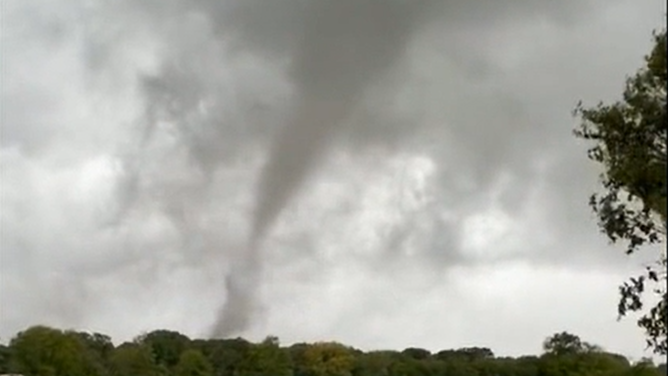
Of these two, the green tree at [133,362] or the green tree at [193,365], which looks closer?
the green tree at [133,362]

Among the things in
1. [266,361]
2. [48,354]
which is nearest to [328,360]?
[266,361]

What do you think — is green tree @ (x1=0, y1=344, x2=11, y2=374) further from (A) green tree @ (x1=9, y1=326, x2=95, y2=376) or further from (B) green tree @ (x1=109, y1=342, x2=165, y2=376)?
(B) green tree @ (x1=109, y1=342, x2=165, y2=376)

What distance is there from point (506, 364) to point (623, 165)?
14306cm

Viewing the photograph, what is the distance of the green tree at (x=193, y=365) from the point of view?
521 ft

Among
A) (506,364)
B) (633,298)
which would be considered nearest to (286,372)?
(506,364)

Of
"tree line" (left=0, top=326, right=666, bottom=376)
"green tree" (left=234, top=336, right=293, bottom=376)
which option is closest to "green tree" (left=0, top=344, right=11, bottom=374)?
"tree line" (left=0, top=326, right=666, bottom=376)

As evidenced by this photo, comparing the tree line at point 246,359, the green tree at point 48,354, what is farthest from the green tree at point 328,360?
the green tree at point 48,354

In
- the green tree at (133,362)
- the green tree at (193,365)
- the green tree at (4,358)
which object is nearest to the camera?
the green tree at (4,358)

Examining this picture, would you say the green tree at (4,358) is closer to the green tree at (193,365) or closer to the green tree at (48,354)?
the green tree at (48,354)

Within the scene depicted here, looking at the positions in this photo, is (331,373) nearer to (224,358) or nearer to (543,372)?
(224,358)

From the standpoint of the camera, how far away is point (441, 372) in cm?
16475

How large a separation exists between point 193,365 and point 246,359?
10.8 m

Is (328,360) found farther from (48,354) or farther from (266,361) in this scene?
(48,354)

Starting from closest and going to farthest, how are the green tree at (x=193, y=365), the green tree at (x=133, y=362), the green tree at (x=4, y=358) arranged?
the green tree at (x=4, y=358) < the green tree at (x=133, y=362) < the green tree at (x=193, y=365)
